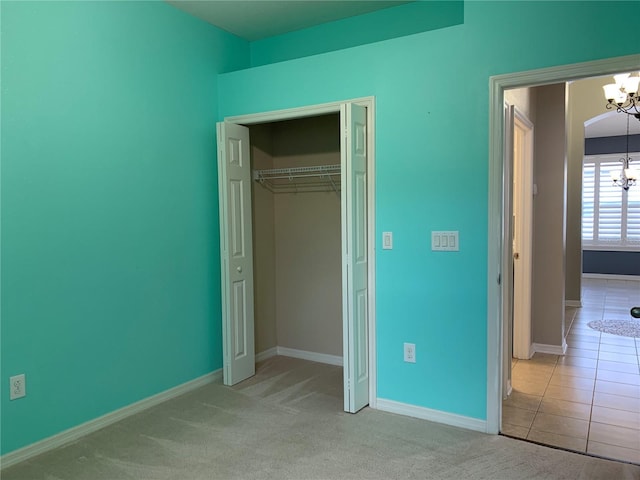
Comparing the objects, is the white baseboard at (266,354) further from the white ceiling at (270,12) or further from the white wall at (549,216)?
the white ceiling at (270,12)

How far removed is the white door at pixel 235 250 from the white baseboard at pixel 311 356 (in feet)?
2.10

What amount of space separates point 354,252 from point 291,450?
4.04 feet

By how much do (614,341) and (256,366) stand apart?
3599 millimetres

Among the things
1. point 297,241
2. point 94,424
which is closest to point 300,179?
point 297,241

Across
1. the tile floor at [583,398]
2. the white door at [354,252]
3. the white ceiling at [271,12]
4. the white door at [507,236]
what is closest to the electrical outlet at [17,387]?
the white door at [354,252]

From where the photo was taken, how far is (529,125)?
4.16 m

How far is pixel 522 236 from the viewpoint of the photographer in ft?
13.9

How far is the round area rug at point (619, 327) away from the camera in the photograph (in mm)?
5113

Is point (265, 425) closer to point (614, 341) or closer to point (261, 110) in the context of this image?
point (261, 110)

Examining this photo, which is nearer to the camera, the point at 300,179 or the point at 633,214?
the point at 300,179

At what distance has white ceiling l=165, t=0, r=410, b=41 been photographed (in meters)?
3.34

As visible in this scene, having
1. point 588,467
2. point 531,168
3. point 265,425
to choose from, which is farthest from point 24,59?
point 531,168

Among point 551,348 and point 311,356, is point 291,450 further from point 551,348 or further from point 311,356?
point 551,348

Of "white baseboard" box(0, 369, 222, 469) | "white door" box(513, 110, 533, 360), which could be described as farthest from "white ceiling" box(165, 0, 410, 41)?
"white baseboard" box(0, 369, 222, 469)
